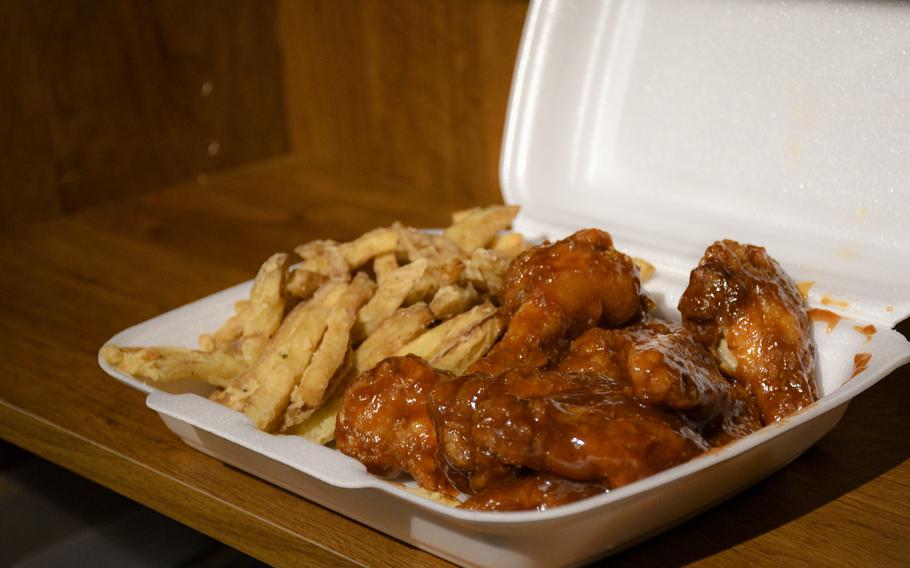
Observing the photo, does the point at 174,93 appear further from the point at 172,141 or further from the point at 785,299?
the point at 785,299

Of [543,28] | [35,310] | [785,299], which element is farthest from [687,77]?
[35,310]

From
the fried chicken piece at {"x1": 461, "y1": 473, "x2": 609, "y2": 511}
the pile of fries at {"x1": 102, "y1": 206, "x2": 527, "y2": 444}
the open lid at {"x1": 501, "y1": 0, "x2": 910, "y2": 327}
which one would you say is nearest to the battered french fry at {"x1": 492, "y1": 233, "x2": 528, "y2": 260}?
the pile of fries at {"x1": 102, "y1": 206, "x2": 527, "y2": 444}

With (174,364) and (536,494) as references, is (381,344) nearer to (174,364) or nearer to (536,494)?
(174,364)

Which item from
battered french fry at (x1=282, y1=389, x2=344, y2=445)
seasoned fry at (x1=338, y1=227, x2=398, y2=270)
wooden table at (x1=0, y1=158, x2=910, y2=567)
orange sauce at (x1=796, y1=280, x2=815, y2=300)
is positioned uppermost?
seasoned fry at (x1=338, y1=227, x2=398, y2=270)

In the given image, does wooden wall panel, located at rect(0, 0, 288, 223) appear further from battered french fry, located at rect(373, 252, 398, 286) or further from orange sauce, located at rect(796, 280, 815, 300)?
orange sauce, located at rect(796, 280, 815, 300)

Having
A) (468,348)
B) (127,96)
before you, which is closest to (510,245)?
(468,348)
